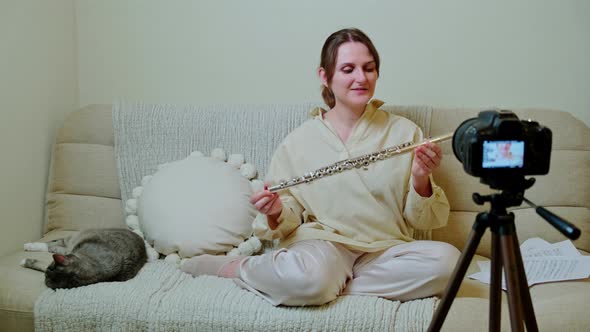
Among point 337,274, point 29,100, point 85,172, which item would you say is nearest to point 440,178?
point 337,274

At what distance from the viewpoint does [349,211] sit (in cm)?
198

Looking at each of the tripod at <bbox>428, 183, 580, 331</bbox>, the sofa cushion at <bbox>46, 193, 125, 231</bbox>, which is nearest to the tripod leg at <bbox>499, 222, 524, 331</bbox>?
the tripod at <bbox>428, 183, 580, 331</bbox>

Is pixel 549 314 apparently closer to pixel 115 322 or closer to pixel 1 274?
pixel 115 322

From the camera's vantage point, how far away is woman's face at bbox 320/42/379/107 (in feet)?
6.52

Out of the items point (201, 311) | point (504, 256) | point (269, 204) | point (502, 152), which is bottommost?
point (201, 311)

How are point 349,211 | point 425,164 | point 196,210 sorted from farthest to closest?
point 196,210 < point 349,211 < point 425,164

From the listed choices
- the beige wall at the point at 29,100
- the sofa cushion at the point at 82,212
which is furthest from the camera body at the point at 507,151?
the beige wall at the point at 29,100

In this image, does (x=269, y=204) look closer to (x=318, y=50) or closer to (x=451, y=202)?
(x=451, y=202)

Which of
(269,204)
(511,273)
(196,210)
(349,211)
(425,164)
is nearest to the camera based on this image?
(511,273)

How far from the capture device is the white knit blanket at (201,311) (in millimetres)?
1672

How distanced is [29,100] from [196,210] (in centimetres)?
78

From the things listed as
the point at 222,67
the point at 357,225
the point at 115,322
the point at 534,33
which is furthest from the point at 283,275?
the point at 534,33

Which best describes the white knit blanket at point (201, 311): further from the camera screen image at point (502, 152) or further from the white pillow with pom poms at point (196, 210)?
the camera screen image at point (502, 152)

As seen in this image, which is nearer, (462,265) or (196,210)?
(462,265)
